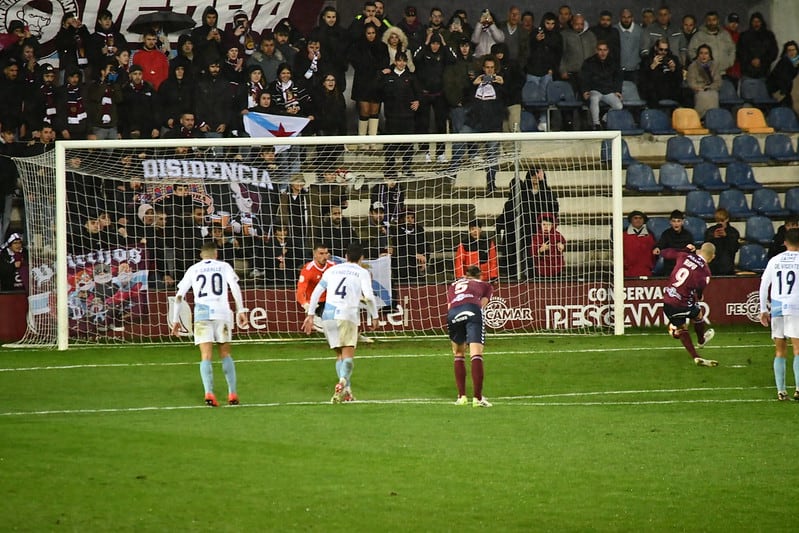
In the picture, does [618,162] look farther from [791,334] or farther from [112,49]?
[112,49]

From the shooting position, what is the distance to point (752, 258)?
72.6 ft

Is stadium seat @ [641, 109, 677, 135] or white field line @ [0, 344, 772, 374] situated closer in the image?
white field line @ [0, 344, 772, 374]

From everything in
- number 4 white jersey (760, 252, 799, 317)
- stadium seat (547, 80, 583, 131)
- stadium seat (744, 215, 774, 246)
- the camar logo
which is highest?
the camar logo

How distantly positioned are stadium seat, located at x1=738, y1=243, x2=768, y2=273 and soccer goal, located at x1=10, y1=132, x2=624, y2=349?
2.75 metres

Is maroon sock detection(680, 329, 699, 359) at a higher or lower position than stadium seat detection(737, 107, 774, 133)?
lower

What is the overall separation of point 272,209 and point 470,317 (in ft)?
27.0

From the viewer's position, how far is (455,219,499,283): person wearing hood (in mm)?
19859

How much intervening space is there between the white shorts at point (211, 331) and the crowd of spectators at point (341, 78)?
6.58 meters

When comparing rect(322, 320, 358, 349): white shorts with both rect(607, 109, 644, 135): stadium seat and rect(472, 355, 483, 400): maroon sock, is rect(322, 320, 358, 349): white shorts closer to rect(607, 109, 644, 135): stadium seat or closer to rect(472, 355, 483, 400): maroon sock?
rect(472, 355, 483, 400): maroon sock

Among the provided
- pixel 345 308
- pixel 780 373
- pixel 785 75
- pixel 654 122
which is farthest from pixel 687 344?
pixel 785 75

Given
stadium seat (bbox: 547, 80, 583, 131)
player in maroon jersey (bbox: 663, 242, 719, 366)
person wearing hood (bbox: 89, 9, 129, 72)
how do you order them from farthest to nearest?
stadium seat (bbox: 547, 80, 583, 131), person wearing hood (bbox: 89, 9, 129, 72), player in maroon jersey (bbox: 663, 242, 719, 366)

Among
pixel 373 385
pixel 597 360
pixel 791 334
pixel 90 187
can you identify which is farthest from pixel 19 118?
pixel 791 334

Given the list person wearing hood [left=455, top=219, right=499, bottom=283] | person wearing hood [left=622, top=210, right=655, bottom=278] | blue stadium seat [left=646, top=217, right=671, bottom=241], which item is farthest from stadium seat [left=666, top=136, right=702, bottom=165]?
person wearing hood [left=455, top=219, right=499, bottom=283]

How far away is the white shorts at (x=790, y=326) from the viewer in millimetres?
12820
